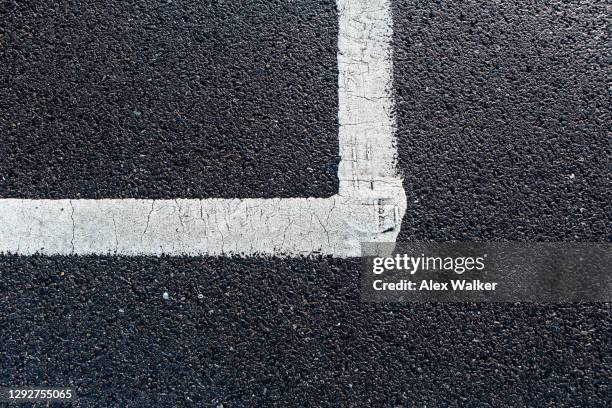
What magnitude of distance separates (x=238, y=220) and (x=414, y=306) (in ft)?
2.84

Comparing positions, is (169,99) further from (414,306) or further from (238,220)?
(414,306)

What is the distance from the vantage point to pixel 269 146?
2.46 meters

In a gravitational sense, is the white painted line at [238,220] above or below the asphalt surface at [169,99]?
below

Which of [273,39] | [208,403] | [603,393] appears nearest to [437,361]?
[603,393]

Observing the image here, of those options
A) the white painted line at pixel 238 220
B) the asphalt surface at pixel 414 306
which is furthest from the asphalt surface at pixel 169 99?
the asphalt surface at pixel 414 306

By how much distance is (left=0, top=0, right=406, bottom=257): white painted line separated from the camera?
2.40 m

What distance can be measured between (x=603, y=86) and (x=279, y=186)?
155 cm

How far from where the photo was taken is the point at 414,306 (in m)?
2.36

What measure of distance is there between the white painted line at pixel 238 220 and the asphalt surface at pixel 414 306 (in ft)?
0.22

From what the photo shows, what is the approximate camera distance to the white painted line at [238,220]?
7.88 ft

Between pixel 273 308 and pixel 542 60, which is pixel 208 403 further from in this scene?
pixel 542 60

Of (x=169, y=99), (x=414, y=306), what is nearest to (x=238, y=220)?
(x=169, y=99)

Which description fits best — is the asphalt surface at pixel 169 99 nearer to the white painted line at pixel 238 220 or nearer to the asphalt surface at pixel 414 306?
the white painted line at pixel 238 220

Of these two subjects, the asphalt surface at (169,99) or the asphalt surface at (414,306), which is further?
the asphalt surface at (169,99)
